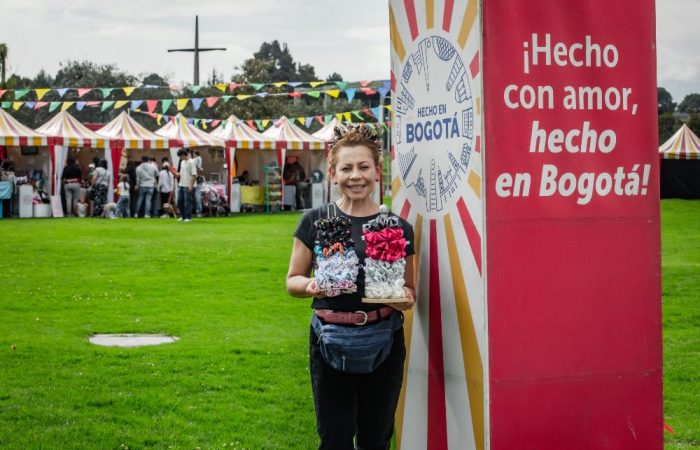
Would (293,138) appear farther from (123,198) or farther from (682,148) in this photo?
(682,148)

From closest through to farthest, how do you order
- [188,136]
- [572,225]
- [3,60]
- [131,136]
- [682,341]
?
1. [572,225]
2. [682,341]
3. [131,136]
4. [188,136]
5. [3,60]

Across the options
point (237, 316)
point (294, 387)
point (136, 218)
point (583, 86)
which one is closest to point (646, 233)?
point (583, 86)

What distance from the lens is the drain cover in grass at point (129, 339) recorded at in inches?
356

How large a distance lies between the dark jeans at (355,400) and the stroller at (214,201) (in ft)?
83.2

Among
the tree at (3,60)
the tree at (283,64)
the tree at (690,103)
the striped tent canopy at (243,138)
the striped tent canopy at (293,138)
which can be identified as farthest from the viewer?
the tree at (283,64)

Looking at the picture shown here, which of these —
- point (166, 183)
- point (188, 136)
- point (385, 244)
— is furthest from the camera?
point (188, 136)

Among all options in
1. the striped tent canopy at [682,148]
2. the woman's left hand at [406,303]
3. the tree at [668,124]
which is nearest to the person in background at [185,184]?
the striped tent canopy at [682,148]

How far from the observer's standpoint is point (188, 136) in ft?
104

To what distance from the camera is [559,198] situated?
3920mm

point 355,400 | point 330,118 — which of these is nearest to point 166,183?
point 330,118

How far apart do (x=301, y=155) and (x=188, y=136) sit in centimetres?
519

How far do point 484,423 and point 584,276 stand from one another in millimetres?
714

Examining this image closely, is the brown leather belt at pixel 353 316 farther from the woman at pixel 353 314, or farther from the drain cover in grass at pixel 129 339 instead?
the drain cover in grass at pixel 129 339

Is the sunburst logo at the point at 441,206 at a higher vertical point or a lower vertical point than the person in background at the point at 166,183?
lower
